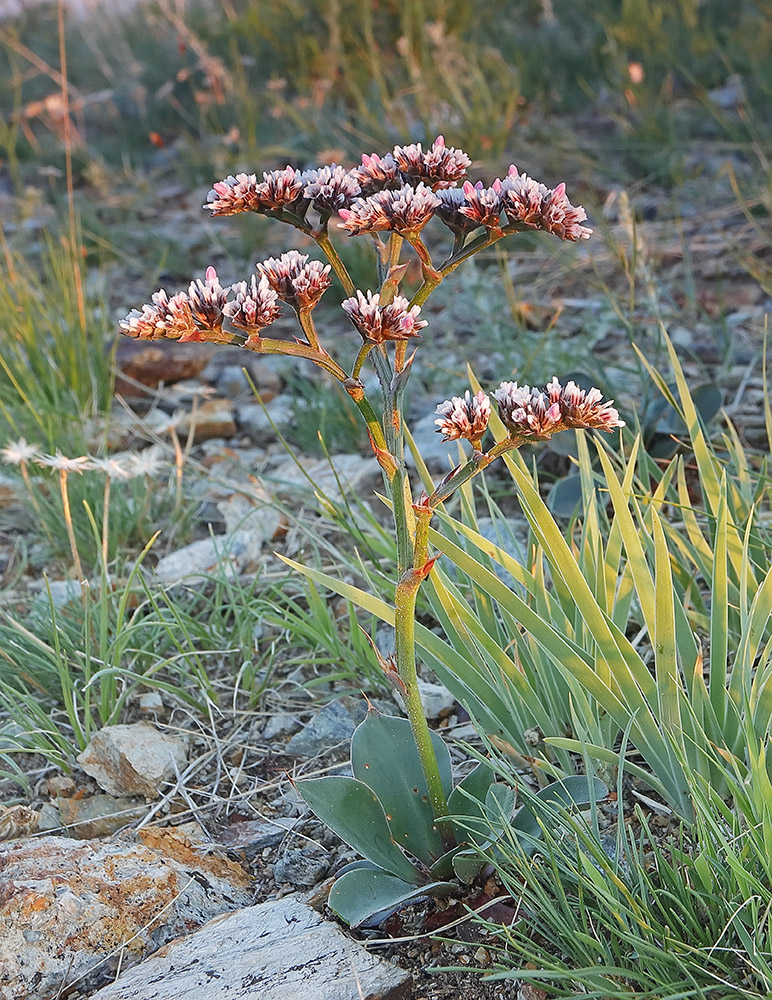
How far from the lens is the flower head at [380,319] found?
106 centimetres

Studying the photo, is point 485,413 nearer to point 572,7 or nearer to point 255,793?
point 255,793

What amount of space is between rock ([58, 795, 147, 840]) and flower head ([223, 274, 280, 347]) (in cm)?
88

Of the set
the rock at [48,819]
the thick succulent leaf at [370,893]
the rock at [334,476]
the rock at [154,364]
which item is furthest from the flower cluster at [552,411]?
the rock at [154,364]

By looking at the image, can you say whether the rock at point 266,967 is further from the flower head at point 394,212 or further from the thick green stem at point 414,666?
the flower head at point 394,212

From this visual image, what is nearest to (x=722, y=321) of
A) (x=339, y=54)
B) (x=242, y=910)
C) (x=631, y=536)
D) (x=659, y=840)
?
(x=631, y=536)

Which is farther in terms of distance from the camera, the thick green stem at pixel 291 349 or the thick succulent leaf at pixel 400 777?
the thick succulent leaf at pixel 400 777

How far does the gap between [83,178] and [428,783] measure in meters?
4.82

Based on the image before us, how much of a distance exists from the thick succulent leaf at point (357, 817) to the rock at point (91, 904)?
24cm

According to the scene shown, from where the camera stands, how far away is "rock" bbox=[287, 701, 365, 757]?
166 centimetres

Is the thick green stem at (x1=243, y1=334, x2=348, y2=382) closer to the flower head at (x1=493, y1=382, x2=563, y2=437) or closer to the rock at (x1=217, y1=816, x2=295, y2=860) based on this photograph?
the flower head at (x1=493, y1=382, x2=563, y2=437)

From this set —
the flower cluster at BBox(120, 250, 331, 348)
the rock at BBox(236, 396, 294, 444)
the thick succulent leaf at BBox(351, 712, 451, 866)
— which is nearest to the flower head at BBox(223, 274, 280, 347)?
the flower cluster at BBox(120, 250, 331, 348)

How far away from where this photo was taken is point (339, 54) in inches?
188

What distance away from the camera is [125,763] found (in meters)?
1.60

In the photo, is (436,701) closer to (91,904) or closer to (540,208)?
(91,904)
